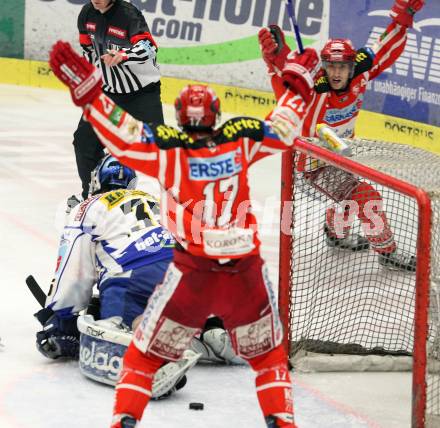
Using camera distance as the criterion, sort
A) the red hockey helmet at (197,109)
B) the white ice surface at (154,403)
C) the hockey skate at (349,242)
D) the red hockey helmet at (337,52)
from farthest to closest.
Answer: the red hockey helmet at (337,52)
the hockey skate at (349,242)
the white ice surface at (154,403)
the red hockey helmet at (197,109)

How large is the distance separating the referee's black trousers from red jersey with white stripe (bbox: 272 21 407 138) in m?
1.15

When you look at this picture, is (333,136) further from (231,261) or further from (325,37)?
(325,37)

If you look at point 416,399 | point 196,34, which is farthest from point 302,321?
point 196,34

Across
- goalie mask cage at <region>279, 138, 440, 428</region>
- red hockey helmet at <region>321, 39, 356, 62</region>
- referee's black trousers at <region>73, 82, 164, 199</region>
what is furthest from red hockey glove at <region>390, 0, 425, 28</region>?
referee's black trousers at <region>73, 82, 164, 199</region>

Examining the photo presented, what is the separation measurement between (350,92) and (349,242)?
1235 millimetres

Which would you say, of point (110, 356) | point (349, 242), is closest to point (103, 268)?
point (110, 356)

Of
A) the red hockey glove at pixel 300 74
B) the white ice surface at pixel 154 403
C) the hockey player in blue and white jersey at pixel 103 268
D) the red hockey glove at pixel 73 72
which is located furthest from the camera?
the hockey player in blue and white jersey at pixel 103 268

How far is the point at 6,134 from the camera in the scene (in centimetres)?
1047

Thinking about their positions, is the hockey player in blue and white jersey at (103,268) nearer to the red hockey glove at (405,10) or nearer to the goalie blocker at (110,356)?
the goalie blocker at (110,356)

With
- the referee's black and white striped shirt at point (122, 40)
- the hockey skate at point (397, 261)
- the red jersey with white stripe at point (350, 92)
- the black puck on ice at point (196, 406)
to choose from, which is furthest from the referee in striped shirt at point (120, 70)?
the black puck on ice at point (196, 406)

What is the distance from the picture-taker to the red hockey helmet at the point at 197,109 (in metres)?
4.09

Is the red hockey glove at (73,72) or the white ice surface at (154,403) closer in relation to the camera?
the red hockey glove at (73,72)

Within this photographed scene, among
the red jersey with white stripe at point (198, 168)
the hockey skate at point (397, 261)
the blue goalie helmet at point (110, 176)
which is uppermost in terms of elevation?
the red jersey with white stripe at point (198, 168)

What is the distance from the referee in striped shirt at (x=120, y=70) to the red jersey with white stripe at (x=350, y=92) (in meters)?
1.18
